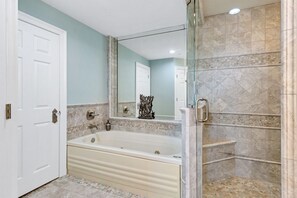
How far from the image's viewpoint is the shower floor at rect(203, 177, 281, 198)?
206 cm

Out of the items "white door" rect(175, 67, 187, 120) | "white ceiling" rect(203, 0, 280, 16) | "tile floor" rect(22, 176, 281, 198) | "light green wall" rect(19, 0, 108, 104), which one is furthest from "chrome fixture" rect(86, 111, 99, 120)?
"white ceiling" rect(203, 0, 280, 16)

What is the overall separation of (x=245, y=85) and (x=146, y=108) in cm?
157

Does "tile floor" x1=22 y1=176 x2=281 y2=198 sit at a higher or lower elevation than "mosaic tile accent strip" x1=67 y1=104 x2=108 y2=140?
lower

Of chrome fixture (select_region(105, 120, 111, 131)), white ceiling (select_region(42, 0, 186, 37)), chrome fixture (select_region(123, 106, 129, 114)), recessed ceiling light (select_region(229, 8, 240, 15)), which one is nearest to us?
white ceiling (select_region(42, 0, 186, 37))

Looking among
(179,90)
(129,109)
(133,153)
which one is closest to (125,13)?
(179,90)

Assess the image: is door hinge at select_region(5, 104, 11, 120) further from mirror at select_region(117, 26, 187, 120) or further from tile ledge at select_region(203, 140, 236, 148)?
mirror at select_region(117, 26, 187, 120)

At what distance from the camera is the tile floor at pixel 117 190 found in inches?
78.3

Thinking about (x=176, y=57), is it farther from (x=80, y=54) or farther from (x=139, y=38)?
(x=80, y=54)

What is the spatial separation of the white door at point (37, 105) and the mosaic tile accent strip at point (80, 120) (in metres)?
0.24

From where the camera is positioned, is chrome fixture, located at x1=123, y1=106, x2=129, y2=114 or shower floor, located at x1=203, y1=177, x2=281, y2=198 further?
chrome fixture, located at x1=123, y1=106, x2=129, y2=114

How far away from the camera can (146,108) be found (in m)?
3.18

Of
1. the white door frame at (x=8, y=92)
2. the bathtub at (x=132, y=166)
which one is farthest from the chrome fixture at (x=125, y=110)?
the white door frame at (x=8, y=92)

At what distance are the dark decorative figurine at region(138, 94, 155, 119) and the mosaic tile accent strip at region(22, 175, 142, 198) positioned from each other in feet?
4.33

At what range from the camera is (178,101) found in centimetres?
300
